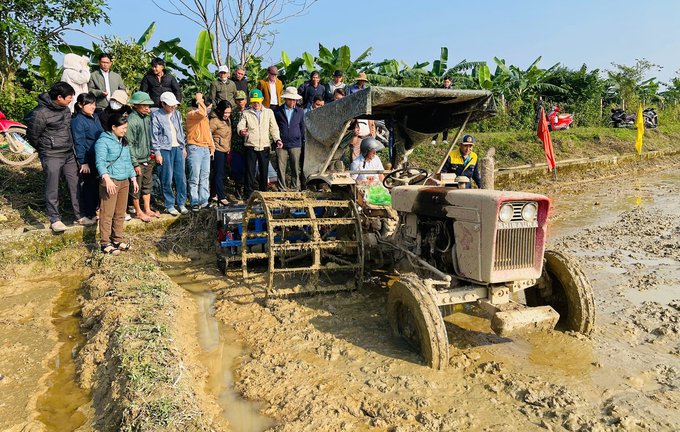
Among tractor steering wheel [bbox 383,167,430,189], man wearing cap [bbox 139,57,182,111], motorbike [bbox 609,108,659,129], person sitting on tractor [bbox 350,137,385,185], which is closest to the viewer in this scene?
tractor steering wheel [bbox 383,167,430,189]

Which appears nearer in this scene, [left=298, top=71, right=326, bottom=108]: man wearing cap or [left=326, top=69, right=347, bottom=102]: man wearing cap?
[left=298, top=71, right=326, bottom=108]: man wearing cap

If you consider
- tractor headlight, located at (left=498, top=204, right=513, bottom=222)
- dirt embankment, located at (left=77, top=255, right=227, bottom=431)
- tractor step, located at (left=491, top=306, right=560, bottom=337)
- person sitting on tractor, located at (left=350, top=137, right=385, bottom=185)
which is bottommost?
dirt embankment, located at (left=77, top=255, right=227, bottom=431)

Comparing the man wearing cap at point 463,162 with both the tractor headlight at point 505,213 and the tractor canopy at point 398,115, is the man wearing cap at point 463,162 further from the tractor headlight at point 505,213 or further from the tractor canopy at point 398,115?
the tractor headlight at point 505,213

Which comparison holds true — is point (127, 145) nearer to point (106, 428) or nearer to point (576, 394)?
point (106, 428)

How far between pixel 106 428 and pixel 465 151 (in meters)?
5.91

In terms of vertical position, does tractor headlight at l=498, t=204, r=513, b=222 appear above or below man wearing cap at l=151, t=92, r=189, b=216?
below

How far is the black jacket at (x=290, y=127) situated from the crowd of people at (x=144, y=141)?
17mm

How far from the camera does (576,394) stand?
10.6 feet

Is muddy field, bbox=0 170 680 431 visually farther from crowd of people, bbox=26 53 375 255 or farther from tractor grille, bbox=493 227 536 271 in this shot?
crowd of people, bbox=26 53 375 255

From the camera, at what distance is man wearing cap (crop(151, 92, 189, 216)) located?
683cm

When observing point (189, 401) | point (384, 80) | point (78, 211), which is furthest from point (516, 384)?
point (384, 80)

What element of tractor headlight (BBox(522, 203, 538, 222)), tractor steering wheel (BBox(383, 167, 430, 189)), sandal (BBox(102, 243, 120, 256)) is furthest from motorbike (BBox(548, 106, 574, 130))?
sandal (BBox(102, 243, 120, 256))

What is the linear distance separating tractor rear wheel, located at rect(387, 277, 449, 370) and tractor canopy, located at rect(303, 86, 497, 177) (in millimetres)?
1965

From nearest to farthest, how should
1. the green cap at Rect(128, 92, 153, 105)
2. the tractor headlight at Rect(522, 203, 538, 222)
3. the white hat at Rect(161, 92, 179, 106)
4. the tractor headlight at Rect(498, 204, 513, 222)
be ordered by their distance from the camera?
the tractor headlight at Rect(498, 204, 513, 222) → the tractor headlight at Rect(522, 203, 538, 222) → the green cap at Rect(128, 92, 153, 105) → the white hat at Rect(161, 92, 179, 106)
